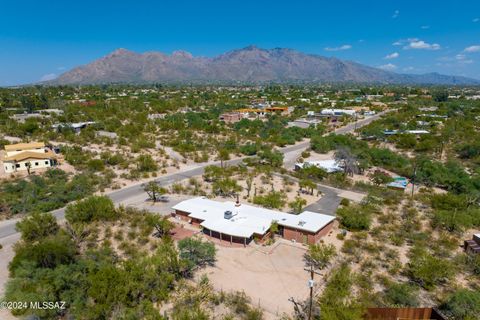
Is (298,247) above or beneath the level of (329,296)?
beneath

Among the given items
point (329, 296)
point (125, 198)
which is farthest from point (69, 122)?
point (329, 296)

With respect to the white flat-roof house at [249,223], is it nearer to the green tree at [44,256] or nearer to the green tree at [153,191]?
the green tree at [153,191]

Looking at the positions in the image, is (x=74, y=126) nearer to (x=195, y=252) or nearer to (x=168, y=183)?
(x=168, y=183)

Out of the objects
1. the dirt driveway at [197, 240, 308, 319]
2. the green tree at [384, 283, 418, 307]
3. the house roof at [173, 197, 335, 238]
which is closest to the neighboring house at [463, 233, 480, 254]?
the green tree at [384, 283, 418, 307]

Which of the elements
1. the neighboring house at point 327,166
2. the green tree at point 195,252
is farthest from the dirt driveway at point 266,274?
the neighboring house at point 327,166

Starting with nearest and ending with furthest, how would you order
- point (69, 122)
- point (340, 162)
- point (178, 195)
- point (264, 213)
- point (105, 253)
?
point (105, 253) → point (264, 213) → point (178, 195) → point (340, 162) → point (69, 122)

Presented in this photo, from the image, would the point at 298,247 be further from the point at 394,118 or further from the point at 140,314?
the point at 394,118

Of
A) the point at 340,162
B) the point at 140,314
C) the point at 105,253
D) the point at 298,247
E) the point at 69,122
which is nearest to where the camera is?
the point at 140,314
